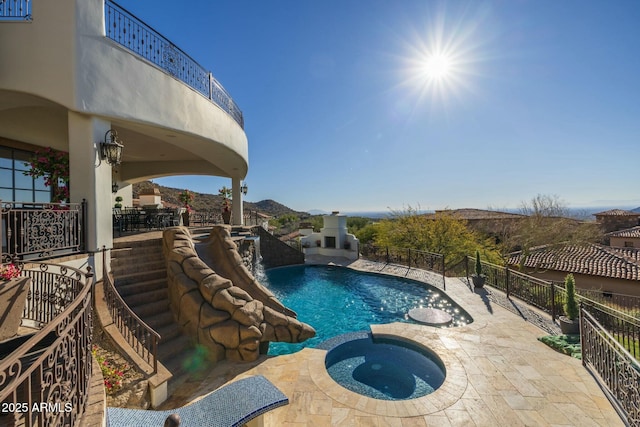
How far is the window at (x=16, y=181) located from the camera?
7465 mm

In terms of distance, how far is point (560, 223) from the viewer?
54.9ft

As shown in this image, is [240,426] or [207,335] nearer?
[240,426]

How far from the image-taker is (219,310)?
5773 millimetres

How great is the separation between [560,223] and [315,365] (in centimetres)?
1970

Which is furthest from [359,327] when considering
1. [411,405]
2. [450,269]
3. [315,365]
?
[450,269]

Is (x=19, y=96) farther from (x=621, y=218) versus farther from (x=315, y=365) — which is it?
(x=621, y=218)

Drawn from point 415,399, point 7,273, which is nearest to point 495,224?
point 415,399

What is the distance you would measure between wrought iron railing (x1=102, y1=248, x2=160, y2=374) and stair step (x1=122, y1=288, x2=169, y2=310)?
0.63 m

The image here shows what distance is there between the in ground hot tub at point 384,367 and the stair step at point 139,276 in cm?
461

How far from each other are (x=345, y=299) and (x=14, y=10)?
11.9 metres

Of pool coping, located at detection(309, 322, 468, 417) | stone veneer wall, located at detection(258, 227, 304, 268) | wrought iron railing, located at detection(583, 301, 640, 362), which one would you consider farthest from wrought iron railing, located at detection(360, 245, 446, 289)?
pool coping, located at detection(309, 322, 468, 417)

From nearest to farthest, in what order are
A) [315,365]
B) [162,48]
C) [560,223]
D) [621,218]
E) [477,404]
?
[477,404]
[315,365]
[162,48]
[560,223]
[621,218]

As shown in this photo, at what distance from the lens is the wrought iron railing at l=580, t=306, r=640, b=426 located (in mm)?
3443

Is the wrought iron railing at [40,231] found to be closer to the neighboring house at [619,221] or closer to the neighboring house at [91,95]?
the neighboring house at [91,95]
